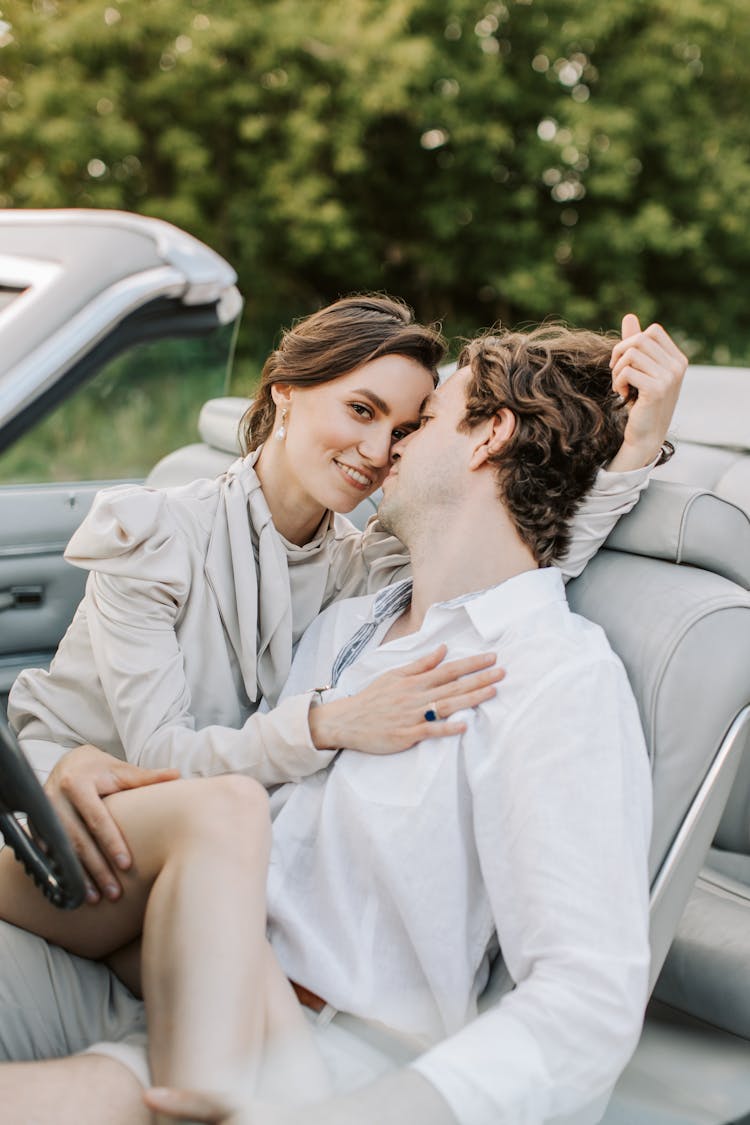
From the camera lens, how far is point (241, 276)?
926 centimetres

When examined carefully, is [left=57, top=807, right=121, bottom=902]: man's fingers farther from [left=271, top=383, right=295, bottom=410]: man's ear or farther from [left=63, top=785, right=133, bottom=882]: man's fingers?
[left=271, top=383, right=295, bottom=410]: man's ear

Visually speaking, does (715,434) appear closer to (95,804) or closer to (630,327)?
(630,327)

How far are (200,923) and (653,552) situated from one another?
2.93 feet

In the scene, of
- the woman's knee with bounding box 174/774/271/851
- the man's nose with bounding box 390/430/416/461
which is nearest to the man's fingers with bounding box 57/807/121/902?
the woman's knee with bounding box 174/774/271/851

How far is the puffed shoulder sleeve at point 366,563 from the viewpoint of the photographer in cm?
212

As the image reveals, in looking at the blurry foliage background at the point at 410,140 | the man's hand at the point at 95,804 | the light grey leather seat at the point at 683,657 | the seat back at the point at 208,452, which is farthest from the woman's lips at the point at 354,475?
the blurry foliage background at the point at 410,140

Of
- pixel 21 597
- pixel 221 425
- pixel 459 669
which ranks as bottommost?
pixel 21 597

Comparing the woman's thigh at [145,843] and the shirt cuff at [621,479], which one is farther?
the shirt cuff at [621,479]

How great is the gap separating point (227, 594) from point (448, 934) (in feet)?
2.36

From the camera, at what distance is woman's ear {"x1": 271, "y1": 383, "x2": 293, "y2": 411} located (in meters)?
2.10

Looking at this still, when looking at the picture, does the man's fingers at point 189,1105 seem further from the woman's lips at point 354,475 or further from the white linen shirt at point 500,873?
the woman's lips at point 354,475

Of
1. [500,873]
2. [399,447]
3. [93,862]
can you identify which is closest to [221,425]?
[399,447]

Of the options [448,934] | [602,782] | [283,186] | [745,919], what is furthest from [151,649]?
[283,186]

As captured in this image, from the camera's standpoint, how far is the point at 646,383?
1.64 metres
